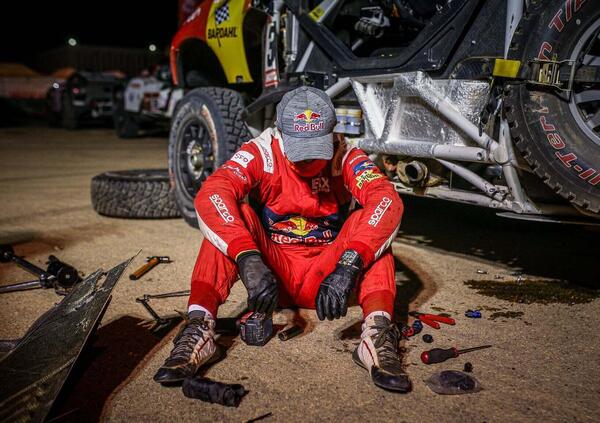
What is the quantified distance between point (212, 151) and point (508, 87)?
8.21 feet

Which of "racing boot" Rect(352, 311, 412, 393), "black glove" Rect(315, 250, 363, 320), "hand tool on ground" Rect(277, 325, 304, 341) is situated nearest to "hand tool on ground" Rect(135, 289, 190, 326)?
"hand tool on ground" Rect(277, 325, 304, 341)

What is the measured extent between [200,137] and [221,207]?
2.30m

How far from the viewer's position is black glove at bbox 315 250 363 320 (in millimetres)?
2260

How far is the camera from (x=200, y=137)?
184 inches

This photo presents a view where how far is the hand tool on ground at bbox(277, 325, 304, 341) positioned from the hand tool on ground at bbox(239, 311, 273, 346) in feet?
0.26

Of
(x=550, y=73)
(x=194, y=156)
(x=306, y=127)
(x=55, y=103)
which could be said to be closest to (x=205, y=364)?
(x=306, y=127)

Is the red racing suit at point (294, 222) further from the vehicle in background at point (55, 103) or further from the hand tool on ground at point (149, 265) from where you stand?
Answer: the vehicle in background at point (55, 103)

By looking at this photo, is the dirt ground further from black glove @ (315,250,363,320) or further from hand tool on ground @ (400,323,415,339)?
black glove @ (315,250,363,320)

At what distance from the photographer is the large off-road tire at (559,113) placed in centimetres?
253

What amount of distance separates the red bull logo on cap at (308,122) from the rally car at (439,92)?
0.02 m

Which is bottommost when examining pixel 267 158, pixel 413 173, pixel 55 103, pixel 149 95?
pixel 55 103

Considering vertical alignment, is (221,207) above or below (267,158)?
below

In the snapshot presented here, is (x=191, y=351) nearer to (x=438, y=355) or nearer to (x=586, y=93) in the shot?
(x=438, y=355)

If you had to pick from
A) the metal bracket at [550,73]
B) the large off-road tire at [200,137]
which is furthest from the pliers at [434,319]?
the large off-road tire at [200,137]
